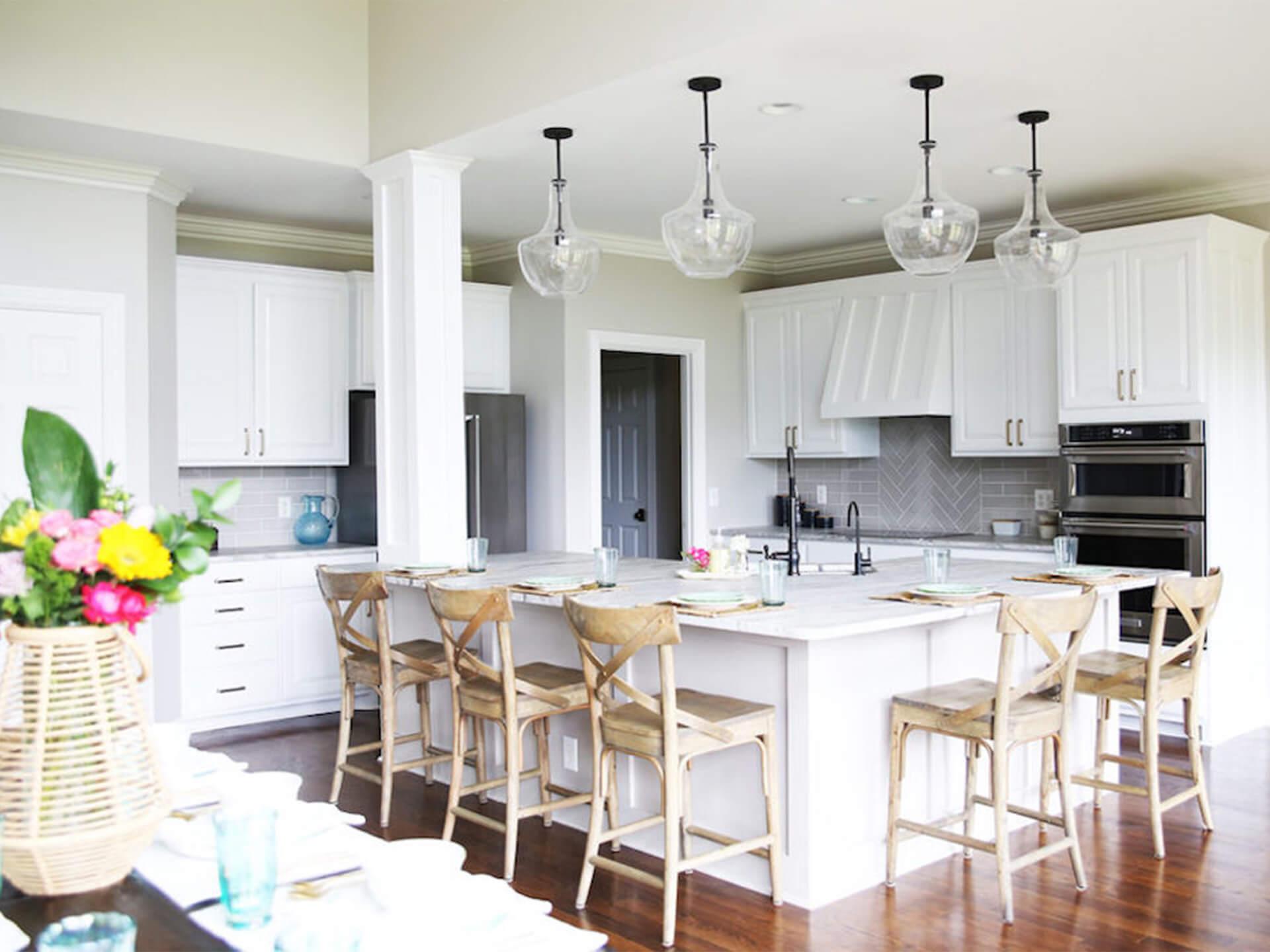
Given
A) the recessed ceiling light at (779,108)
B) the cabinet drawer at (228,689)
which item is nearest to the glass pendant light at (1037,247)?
the recessed ceiling light at (779,108)

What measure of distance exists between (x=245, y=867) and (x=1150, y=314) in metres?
5.23

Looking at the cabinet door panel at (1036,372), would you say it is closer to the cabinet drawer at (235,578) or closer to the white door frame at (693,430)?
the white door frame at (693,430)

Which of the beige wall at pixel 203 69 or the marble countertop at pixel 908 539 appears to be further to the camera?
the marble countertop at pixel 908 539

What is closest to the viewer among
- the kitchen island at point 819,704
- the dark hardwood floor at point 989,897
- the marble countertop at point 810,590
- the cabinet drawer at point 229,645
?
the dark hardwood floor at point 989,897

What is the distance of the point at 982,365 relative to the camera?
6605mm

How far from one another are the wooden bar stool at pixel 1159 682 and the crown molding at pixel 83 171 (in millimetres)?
4280

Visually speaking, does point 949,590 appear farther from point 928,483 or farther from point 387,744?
point 928,483

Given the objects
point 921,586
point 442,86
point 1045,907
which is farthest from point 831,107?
point 1045,907

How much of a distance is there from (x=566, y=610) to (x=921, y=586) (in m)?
1.24

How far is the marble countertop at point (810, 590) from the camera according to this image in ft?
11.0

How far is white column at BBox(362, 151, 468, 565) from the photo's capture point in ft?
16.4

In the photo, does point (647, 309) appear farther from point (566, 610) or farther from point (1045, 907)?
point (1045, 907)

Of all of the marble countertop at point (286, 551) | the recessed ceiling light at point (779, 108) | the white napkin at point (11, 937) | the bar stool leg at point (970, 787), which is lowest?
the bar stool leg at point (970, 787)

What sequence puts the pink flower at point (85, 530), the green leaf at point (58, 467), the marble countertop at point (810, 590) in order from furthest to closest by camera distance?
the marble countertop at point (810, 590), the green leaf at point (58, 467), the pink flower at point (85, 530)
